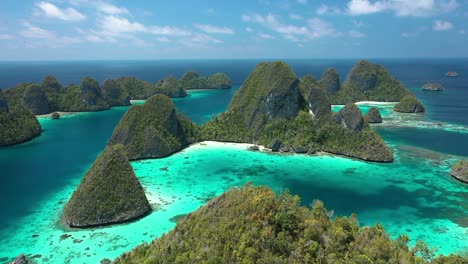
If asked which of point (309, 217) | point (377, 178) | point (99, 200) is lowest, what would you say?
point (377, 178)

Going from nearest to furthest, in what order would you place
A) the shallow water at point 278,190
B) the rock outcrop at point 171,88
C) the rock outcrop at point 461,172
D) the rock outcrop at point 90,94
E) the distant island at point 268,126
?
1. the shallow water at point 278,190
2. the rock outcrop at point 461,172
3. the distant island at point 268,126
4. the rock outcrop at point 90,94
5. the rock outcrop at point 171,88

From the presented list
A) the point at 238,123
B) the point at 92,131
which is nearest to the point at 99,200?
the point at 238,123

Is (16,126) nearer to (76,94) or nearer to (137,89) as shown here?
(76,94)

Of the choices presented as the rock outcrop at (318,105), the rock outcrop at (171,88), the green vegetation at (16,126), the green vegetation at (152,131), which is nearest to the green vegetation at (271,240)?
the green vegetation at (152,131)

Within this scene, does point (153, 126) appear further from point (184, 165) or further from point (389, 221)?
point (389, 221)

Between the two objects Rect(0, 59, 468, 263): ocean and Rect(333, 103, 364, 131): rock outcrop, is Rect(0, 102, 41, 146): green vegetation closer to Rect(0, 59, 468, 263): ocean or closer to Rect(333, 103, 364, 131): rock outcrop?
Rect(0, 59, 468, 263): ocean

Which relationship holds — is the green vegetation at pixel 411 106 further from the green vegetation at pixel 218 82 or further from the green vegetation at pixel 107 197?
the green vegetation at pixel 107 197
